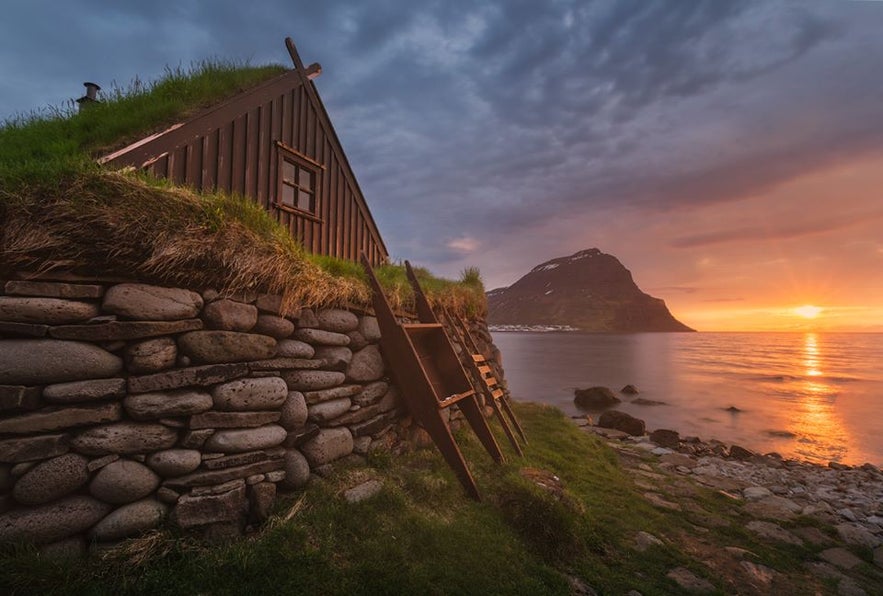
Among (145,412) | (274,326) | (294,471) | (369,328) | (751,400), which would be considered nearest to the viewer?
(145,412)

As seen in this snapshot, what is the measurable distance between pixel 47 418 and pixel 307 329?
227 centimetres

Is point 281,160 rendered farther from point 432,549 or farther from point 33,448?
point 432,549

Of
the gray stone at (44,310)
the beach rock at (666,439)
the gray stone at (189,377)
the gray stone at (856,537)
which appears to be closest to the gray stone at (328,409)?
the gray stone at (189,377)

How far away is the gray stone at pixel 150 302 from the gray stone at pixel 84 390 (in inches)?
22.8

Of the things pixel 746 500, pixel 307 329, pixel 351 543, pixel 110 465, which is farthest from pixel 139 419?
pixel 746 500

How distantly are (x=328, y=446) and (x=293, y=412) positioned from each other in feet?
2.01

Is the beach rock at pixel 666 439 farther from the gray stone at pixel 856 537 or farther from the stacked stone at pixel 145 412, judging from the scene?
the stacked stone at pixel 145 412

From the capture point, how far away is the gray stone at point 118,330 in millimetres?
3160

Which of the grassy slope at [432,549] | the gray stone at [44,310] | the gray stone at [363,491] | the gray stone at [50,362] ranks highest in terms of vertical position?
the gray stone at [44,310]

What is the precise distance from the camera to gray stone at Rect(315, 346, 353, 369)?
4836mm

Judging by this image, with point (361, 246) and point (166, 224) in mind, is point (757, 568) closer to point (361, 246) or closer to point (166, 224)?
point (166, 224)

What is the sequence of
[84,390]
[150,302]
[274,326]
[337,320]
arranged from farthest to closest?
[337,320]
[274,326]
[150,302]
[84,390]

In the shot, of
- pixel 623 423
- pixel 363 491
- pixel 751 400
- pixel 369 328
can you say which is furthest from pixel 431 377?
pixel 751 400

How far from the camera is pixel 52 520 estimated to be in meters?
2.88
